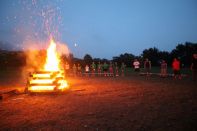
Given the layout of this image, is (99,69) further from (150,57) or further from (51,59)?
(150,57)

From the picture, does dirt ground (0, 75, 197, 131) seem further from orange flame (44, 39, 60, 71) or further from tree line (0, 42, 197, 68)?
tree line (0, 42, 197, 68)

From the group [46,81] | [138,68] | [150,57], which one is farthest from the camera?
[150,57]

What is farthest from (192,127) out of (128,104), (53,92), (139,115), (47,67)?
(47,67)

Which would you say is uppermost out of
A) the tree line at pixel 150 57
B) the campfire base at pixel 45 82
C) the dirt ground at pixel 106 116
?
the tree line at pixel 150 57

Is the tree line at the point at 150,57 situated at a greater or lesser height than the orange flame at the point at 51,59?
greater

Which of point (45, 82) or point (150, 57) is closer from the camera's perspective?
point (45, 82)

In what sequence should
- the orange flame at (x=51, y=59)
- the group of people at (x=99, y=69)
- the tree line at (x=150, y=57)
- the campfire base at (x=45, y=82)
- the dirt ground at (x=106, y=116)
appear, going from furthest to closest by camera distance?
the tree line at (x=150, y=57)
the group of people at (x=99, y=69)
the orange flame at (x=51, y=59)
the campfire base at (x=45, y=82)
the dirt ground at (x=106, y=116)

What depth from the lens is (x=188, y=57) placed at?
198 feet

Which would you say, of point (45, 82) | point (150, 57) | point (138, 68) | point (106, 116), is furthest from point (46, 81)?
point (150, 57)

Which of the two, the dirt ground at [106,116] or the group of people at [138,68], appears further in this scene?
the group of people at [138,68]

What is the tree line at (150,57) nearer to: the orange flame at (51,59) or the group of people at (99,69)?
the group of people at (99,69)

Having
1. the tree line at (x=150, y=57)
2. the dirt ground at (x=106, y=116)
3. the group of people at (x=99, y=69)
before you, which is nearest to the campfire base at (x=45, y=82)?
the dirt ground at (x=106, y=116)

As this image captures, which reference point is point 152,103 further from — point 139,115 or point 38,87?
point 38,87

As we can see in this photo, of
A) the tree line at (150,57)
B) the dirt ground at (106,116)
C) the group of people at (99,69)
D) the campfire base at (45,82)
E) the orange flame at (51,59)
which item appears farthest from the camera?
the tree line at (150,57)
